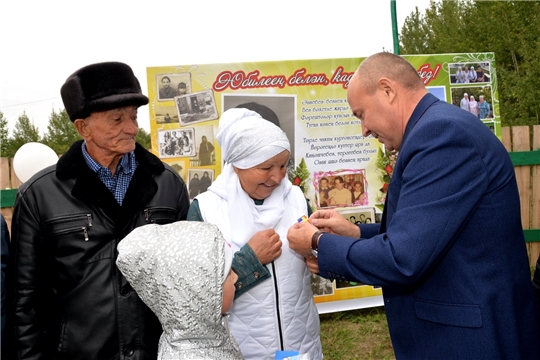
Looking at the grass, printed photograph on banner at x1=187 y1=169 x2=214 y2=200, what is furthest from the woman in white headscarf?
the grass

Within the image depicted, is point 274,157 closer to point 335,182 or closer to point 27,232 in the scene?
point 27,232

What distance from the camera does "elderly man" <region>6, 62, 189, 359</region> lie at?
85.0 inches

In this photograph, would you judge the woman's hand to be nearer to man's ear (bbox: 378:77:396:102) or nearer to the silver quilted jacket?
the silver quilted jacket

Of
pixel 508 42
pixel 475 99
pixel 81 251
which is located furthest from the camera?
pixel 508 42

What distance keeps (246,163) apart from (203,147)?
2.66 m

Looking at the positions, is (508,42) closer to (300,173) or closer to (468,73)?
(468,73)

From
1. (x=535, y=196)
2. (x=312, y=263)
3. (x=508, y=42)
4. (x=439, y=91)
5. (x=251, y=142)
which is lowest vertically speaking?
(x=535, y=196)

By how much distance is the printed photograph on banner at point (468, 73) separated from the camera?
17.9ft

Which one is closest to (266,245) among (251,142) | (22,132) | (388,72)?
(251,142)

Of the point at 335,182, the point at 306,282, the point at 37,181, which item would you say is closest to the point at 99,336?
the point at 37,181

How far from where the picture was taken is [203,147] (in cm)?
490

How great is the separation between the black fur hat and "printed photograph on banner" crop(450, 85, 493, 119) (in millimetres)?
4217

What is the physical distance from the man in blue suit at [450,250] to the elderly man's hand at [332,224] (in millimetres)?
397

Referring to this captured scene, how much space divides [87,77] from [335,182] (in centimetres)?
339
